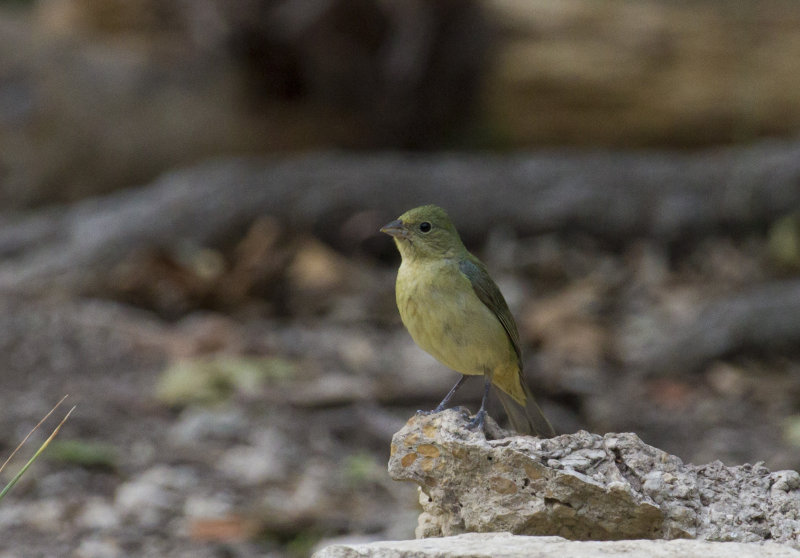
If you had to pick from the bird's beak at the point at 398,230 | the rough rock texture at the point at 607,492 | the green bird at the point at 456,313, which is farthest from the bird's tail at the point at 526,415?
the rough rock texture at the point at 607,492

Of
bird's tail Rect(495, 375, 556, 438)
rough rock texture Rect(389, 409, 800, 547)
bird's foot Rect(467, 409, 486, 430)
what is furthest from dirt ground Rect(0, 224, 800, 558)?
rough rock texture Rect(389, 409, 800, 547)

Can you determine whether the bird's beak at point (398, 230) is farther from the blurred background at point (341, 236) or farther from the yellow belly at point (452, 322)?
the blurred background at point (341, 236)

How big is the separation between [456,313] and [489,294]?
228 mm

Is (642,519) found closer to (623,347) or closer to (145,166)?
(623,347)

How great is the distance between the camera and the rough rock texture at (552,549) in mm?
2607

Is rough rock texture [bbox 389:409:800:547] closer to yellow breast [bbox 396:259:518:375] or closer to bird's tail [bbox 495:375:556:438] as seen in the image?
yellow breast [bbox 396:259:518:375]

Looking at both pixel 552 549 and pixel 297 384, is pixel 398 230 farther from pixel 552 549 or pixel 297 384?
pixel 297 384

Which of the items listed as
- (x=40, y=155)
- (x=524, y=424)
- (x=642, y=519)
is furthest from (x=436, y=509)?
(x=40, y=155)

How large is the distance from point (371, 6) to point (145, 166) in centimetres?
337

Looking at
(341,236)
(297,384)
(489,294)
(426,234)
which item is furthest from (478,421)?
(341,236)

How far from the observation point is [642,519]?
3.02 m

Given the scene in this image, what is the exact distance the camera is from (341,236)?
10039 millimetres

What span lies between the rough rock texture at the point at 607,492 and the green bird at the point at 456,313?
1.00m

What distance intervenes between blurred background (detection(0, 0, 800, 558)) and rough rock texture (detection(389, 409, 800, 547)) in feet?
7.19
